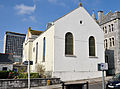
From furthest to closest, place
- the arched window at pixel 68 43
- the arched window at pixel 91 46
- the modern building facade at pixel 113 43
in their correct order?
the modern building facade at pixel 113 43, the arched window at pixel 91 46, the arched window at pixel 68 43

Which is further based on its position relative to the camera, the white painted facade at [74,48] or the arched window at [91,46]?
the arched window at [91,46]

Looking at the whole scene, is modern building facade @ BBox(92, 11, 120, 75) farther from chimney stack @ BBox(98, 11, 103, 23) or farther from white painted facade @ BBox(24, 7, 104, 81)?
white painted facade @ BBox(24, 7, 104, 81)

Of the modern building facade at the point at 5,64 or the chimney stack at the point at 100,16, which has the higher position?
the chimney stack at the point at 100,16

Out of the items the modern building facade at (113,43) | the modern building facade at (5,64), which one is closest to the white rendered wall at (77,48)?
the modern building facade at (113,43)

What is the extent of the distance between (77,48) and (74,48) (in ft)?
1.70

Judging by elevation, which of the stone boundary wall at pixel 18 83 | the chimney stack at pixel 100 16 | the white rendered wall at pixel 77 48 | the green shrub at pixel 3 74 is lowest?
the stone boundary wall at pixel 18 83

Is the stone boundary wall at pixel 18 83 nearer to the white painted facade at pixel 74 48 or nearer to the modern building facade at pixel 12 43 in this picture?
the white painted facade at pixel 74 48

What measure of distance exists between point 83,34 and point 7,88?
13.4 meters

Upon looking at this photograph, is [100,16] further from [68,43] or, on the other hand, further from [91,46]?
[68,43]

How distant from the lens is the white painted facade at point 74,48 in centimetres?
2070

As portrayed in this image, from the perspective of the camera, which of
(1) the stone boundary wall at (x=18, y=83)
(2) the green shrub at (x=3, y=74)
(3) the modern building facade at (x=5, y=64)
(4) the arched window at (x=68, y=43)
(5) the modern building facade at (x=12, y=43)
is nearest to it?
(1) the stone boundary wall at (x=18, y=83)

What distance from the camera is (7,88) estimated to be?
1569 cm

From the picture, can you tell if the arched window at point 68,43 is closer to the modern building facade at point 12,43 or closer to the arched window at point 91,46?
the arched window at point 91,46

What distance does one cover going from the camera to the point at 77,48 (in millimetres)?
22250
